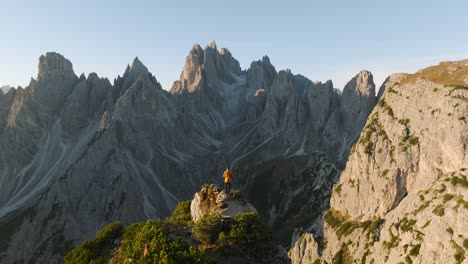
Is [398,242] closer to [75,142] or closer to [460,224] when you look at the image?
[460,224]

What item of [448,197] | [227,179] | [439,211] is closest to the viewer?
[227,179]

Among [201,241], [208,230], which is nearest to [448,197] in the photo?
[208,230]

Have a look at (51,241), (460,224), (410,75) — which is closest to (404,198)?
(460,224)

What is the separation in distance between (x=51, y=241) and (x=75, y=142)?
6699 cm

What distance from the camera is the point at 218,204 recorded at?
37500 mm

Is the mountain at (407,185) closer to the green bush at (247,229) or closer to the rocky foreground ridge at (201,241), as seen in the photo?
the rocky foreground ridge at (201,241)

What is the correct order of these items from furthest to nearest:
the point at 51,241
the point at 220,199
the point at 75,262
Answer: the point at 51,241 → the point at 220,199 → the point at 75,262

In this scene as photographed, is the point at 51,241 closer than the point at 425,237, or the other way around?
the point at 425,237

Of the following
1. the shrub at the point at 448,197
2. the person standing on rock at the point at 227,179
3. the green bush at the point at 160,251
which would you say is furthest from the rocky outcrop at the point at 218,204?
the shrub at the point at 448,197

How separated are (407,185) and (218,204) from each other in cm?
7193

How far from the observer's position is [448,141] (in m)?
87.9

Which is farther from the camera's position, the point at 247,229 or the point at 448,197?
the point at 448,197

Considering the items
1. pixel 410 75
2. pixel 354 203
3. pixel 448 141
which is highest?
pixel 410 75

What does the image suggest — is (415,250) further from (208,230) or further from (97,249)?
(97,249)
